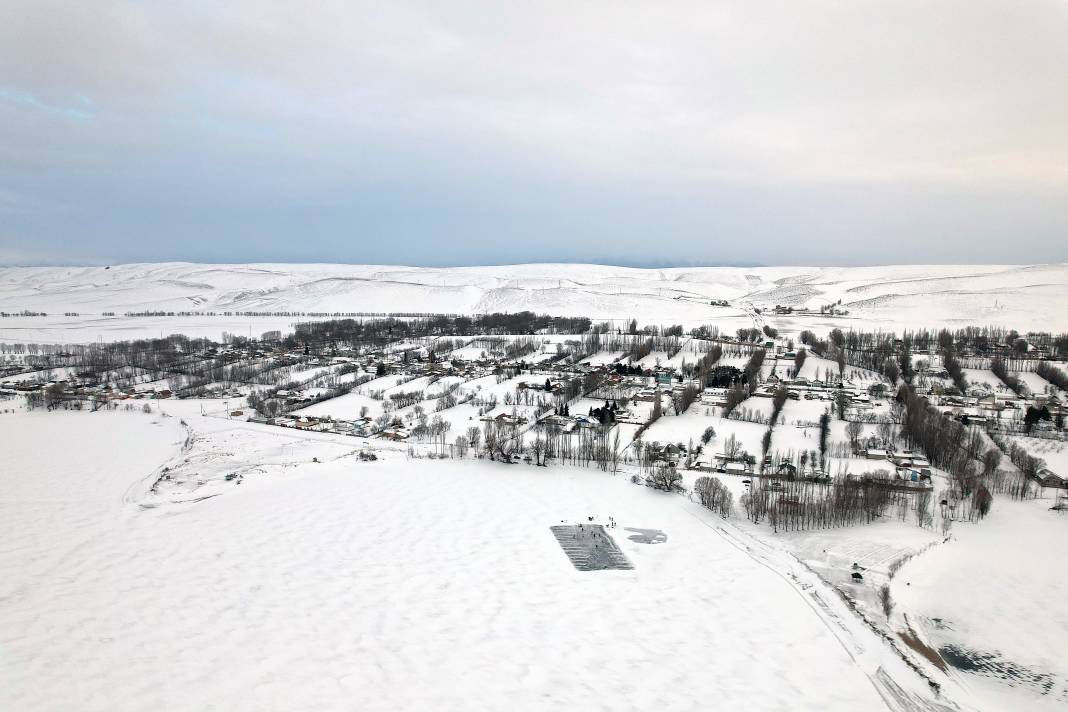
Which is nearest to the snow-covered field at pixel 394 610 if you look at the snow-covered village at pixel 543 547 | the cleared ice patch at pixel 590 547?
the snow-covered village at pixel 543 547

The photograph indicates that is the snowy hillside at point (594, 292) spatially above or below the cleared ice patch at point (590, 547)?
above

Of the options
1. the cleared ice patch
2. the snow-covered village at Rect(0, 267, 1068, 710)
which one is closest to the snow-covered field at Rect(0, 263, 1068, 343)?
the snow-covered village at Rect(0, 267, 1068, 710)

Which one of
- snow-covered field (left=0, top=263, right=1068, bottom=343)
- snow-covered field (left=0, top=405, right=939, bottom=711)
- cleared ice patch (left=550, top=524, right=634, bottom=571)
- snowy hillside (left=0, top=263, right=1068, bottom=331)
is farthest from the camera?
snowy hillside (left=0, top=263, right=1068, bottom=331)

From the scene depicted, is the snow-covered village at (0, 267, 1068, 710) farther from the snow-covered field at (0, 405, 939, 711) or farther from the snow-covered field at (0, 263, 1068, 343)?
the snow-covered field at (0, 263, 1068, 343)

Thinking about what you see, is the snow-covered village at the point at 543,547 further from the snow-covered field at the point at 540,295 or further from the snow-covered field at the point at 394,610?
the snow-covered field at the point at 540,295

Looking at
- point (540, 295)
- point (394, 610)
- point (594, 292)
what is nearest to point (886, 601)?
point (394, 610)

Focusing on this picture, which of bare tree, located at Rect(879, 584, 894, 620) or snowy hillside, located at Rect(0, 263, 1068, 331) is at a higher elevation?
snowy hillside, located at Rect(0, 263, 1068, 331)

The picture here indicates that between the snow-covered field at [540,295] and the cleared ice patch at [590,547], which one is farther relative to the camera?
the snow-covered field at [540,295]
